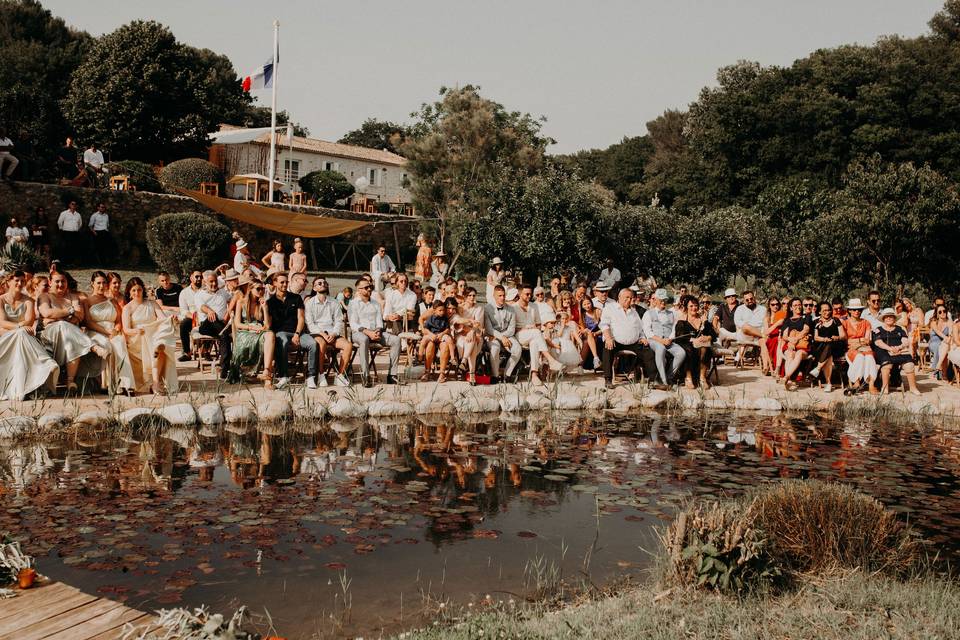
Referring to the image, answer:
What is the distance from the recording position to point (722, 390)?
1124 centimetres

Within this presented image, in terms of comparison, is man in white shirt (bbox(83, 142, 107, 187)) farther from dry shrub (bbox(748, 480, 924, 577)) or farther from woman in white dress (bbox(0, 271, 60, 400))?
dry shrub (bbox(748, 480, 924, 577))

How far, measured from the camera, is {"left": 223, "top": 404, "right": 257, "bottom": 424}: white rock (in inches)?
320

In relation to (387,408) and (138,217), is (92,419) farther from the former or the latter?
(138,217)

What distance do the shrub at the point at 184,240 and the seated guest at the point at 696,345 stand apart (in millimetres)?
13260

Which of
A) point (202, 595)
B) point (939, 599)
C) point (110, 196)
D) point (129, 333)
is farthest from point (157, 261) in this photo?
point (939, 599)

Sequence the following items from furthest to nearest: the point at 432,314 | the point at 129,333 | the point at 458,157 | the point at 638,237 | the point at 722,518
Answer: the point at 458,157 → the point at 638,237 → the point at 432,314 → the point at 129,333 → the point at 722,518

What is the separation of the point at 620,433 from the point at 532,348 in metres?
2.76

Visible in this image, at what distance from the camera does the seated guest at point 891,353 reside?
11.2 metres

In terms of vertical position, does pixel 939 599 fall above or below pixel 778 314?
below

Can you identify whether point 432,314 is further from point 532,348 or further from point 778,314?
point 778,314

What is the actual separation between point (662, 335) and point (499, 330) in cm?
213

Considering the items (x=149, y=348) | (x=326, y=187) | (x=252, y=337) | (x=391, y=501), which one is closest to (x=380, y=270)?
(x=252, y=337)

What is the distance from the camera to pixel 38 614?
10.7 ft

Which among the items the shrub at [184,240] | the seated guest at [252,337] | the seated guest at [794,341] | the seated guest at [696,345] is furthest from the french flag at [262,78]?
the seated guest at [794,341]
